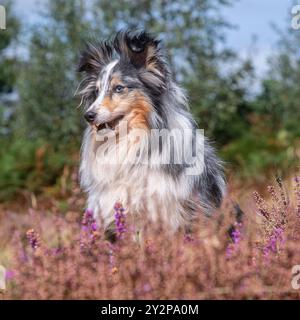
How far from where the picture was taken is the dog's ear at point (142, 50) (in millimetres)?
5859

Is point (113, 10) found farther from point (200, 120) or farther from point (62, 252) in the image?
point (62, 252)

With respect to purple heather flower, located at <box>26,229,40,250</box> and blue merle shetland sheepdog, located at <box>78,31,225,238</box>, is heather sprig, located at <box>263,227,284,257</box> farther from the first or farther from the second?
purple heather flower, located at <box>26,229,40,250</box>

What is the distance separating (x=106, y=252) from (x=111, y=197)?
1426 mm

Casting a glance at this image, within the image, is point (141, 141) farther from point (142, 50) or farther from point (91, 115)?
point (142, 50)

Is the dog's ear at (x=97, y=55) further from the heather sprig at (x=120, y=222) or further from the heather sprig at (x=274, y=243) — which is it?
the heather sprig at (x=274, y=243)

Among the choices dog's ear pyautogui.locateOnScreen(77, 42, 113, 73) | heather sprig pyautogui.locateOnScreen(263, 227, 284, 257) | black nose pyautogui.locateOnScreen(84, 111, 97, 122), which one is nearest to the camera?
heather sprig pyautogui.locateOnScreen(263, 227, 284, 257)

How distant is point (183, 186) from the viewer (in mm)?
5512

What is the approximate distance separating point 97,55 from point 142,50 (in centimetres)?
43

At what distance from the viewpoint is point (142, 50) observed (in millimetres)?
5871

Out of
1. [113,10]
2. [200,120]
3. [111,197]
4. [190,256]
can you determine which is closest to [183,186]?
[111,197]

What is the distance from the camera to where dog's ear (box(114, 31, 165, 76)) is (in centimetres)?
586

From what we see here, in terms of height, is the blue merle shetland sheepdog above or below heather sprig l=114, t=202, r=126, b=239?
above

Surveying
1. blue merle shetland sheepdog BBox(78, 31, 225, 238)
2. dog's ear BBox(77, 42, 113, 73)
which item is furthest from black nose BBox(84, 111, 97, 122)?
dog's ear BBox(77, 42, 113, 73)

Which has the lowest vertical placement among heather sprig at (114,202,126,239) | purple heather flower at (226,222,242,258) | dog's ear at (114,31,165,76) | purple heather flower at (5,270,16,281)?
purple heather flower at (5,270,16,281)
